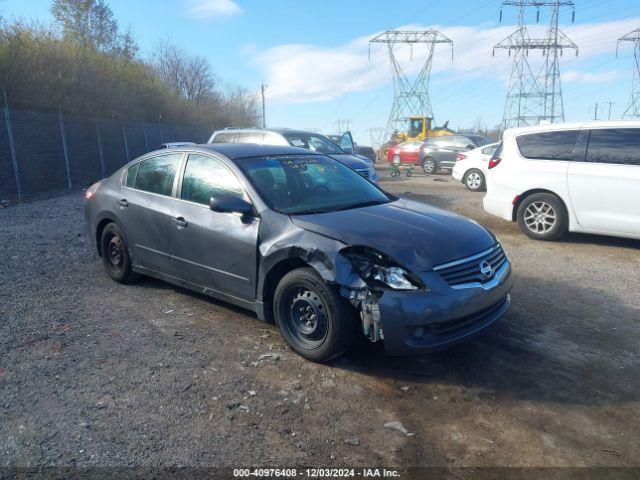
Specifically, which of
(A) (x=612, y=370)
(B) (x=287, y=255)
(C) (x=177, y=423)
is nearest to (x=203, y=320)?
(B) (x=287, y=255)

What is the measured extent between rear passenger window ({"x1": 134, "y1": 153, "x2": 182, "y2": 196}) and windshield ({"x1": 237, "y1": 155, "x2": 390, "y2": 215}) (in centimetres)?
90

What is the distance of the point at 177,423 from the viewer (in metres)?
3.20

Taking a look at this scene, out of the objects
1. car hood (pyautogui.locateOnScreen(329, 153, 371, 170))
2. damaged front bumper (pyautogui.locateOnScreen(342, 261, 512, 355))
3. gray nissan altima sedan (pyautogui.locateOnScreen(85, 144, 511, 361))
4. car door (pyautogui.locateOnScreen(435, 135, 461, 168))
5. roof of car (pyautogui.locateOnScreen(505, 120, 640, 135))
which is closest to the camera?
damaged front bumper (pyautogui.locateOnScreen(342, 261, 512, 355))

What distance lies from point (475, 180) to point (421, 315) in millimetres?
13215

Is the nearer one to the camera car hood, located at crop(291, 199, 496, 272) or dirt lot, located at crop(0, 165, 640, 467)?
dirt lot, located at crop(0, 165, 640, 467)

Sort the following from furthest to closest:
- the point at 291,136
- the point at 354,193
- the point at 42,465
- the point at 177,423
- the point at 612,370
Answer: the point at 291,136 → the point at 354,193 → the point at 612,370 → the point at 177,423 → the point at 42,465

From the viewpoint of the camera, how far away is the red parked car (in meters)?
25.1

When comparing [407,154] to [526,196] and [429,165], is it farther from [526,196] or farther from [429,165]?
[526,196]

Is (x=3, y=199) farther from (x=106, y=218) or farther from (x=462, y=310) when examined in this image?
(x=462, y=310)

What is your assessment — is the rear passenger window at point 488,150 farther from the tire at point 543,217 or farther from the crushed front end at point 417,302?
the crushed front end at point 417,302

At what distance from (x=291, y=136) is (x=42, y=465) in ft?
34.0

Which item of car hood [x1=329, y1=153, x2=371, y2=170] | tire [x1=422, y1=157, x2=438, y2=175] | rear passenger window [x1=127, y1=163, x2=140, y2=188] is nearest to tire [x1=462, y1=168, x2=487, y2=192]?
car hood [x1=329, y1=153, x2=371, y2=170]

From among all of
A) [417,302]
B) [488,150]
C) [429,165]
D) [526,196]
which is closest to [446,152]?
[429,165]

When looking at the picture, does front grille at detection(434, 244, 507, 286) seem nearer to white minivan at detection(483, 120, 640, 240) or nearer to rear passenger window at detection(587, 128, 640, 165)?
white minivan at detection(483, 120, 640, 240)
